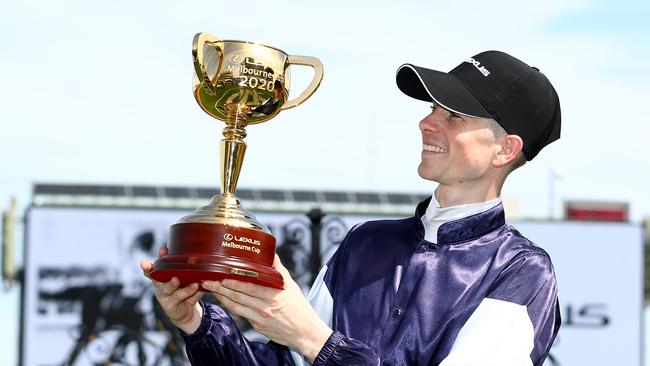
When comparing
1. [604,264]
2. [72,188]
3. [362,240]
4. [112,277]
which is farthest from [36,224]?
[362,240]

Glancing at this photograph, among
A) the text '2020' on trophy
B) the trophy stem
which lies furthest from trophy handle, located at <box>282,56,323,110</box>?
the trophy stem

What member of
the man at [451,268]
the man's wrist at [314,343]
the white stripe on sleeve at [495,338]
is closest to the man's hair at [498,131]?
the man at [451,268]

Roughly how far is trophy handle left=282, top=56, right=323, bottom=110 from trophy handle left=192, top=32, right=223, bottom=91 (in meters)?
0.26

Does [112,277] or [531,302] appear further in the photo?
[112,277]

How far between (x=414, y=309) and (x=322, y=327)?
394 mm

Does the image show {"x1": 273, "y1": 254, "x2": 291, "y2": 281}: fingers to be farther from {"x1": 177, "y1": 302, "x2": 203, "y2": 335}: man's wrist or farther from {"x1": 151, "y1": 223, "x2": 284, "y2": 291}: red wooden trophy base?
{"x1": 177, "y1": 302, "x2": 203, "y2": 335}: man's wrist

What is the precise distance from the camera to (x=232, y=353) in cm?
366

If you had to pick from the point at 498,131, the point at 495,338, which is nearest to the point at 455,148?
the point at 498,131

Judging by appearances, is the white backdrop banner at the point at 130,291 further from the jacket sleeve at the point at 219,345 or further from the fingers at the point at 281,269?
the fingers at the point at 281,269

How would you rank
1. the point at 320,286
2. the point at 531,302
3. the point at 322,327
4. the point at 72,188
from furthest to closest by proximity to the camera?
the point at 72,188 < the point at 320,286 < the point at 531,302 < the point at 322,327

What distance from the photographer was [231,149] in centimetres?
382

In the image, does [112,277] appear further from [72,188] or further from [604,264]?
[604,264]

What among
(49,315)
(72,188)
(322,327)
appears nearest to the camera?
(322,327)

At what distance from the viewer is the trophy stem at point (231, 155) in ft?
12.5
